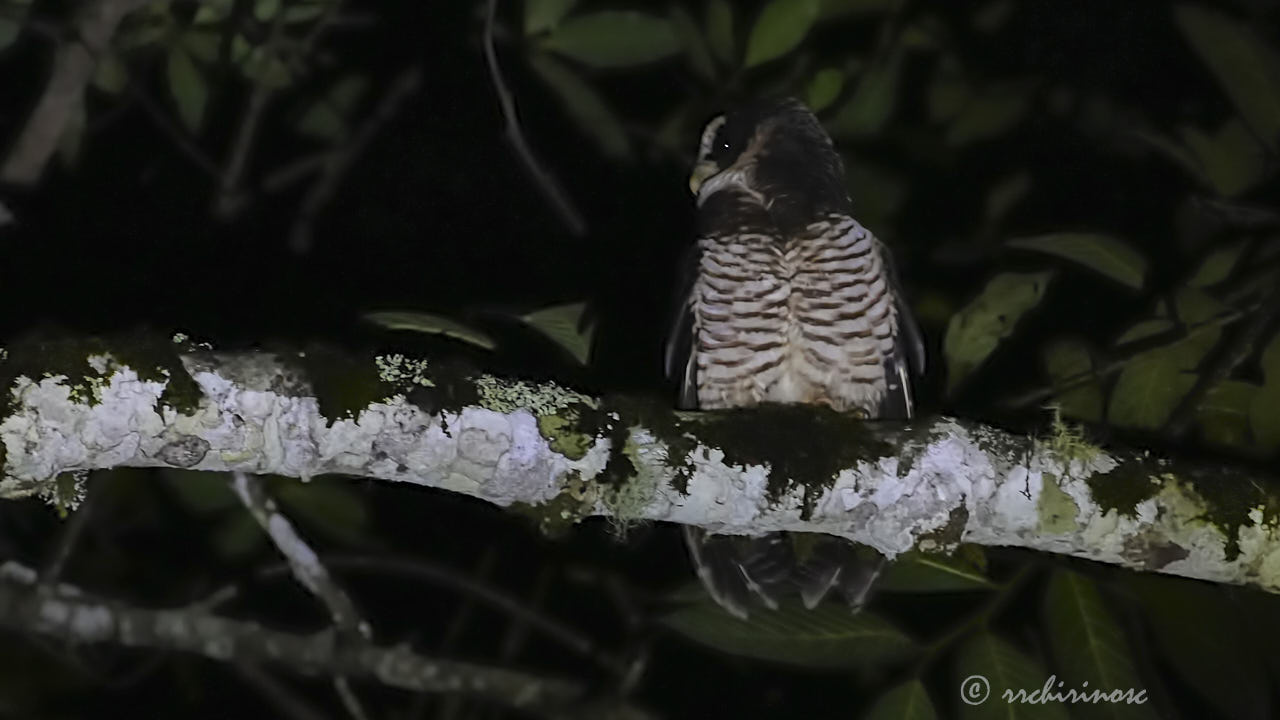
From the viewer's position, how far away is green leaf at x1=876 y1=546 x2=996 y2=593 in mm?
1604

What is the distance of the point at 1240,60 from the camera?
165 centimetres

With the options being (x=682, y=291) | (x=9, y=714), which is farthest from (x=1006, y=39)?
(x=9, y=714)

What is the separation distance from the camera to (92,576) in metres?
2.64

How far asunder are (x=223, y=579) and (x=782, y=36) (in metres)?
1.91

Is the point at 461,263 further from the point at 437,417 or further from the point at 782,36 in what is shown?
the point at 437,417

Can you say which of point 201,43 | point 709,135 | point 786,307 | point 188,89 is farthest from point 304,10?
point 786,307

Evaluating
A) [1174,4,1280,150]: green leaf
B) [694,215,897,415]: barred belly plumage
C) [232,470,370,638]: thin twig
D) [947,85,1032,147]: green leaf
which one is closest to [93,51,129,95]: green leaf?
[232,470,370,638]: thin twig

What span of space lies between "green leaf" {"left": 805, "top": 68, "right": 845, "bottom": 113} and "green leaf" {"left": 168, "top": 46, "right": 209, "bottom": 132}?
3.38ft

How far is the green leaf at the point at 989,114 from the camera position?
7.18ft

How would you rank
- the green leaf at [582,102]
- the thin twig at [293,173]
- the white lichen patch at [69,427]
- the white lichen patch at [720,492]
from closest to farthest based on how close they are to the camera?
1. the white lichen patch at [69,427]
2. the white lichen patch at [720,492]
3. the green leaf at [582,102]
4. the thin twig at [293,173]

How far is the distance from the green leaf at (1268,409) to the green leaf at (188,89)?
1.64 metres

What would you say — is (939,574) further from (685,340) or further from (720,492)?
(685,340)

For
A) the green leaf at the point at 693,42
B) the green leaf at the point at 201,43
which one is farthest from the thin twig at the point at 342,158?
the green leaf at the point at 693,42

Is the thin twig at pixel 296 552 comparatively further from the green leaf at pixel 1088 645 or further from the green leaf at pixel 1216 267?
the green leaf at pixel 1216 267
